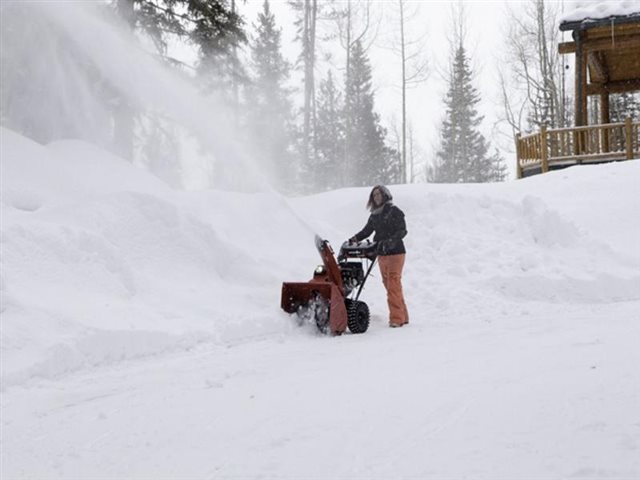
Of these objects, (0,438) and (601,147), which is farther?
(601,147)

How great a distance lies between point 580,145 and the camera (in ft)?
57.1

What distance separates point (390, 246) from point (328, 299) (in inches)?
50.4

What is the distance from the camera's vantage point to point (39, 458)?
3395 millimetres

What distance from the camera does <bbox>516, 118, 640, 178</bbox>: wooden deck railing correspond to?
16703 millimetres

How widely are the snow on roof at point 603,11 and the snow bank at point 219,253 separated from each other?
5.52m

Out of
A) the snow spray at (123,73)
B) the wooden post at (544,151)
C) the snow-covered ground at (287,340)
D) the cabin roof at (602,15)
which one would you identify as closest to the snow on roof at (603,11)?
the cabin roof at (602,15)

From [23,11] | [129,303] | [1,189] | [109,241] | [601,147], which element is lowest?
[129,303]

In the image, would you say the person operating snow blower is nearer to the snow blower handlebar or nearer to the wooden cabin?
the snow blower handlebar

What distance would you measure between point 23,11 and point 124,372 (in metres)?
7.98

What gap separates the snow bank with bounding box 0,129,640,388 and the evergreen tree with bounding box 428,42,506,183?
30.6 meters

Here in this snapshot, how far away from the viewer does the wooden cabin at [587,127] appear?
16.8 m

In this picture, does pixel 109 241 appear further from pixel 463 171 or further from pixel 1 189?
pixel 463 171

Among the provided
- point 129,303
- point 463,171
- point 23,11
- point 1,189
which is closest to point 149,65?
point 23,11

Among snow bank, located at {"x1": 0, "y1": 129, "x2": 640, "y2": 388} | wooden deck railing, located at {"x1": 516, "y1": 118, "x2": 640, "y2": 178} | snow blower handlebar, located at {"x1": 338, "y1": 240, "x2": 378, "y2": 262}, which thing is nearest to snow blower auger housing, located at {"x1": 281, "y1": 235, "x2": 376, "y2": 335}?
snow blower handlebar, located at {"x1": 338, "y1": 240, "x2": 378, "y2": 262}
